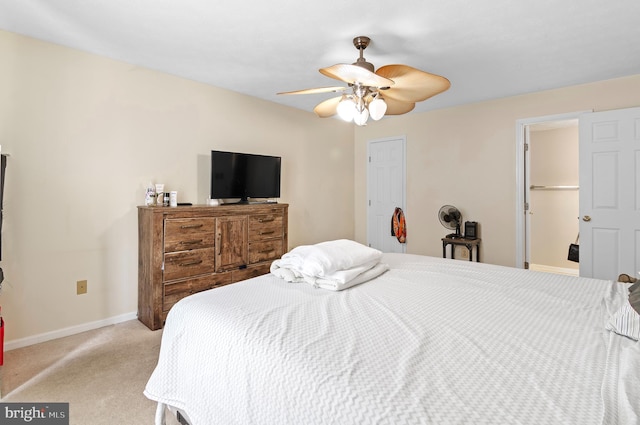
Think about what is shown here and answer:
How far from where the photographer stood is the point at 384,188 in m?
5.25

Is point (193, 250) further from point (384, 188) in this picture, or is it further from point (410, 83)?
point (384, 188)

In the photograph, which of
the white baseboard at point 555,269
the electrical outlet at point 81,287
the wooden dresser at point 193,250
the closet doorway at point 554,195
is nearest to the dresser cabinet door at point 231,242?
the wooden dresser at point 193,250

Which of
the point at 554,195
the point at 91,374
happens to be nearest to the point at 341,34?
the point at 91,374

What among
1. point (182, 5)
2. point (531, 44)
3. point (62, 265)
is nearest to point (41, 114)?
point (62, 265)

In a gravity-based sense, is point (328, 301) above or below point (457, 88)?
below

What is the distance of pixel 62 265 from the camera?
2758 mm

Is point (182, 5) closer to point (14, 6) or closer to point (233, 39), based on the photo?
point (233, 39)

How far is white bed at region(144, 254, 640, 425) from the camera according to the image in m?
0.80

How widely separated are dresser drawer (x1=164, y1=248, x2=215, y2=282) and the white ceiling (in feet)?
5.89

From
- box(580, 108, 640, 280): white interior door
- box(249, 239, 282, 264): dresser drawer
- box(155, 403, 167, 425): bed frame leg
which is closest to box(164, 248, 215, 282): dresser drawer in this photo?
box(249, 239, 282, 264): dresser drawer

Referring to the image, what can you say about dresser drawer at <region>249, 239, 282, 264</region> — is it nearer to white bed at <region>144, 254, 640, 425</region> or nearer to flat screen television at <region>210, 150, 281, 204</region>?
flat screen television at <region>210, 150, 281, 204</region>

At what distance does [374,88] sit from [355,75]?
451mm

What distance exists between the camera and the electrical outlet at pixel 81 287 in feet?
9.35

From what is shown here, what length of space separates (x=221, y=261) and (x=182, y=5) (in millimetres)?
2208
